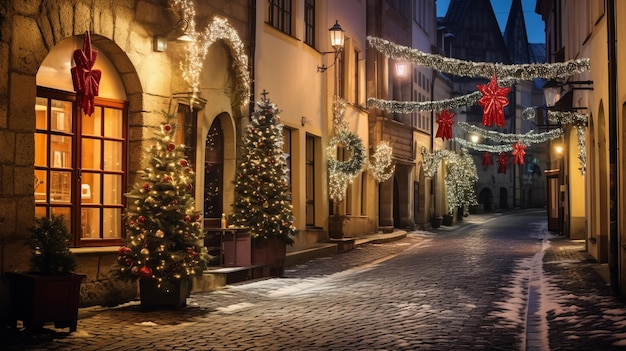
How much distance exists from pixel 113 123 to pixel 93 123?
0.49 metres

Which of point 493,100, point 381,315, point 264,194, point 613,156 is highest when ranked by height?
point 493,100

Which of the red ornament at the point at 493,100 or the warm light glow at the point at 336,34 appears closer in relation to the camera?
the red ornament at the point at 493,100

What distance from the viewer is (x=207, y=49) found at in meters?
15.6

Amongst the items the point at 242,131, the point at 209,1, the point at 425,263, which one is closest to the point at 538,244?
the point at 425,263

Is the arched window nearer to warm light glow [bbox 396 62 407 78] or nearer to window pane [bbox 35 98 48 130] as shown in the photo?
window pane [bbox 35 98 48 130]

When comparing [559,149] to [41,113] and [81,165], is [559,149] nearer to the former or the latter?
[81,165]

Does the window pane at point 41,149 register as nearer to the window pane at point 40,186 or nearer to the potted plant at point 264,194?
the window pane at point 40,186

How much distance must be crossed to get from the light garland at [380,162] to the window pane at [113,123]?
1791 cm

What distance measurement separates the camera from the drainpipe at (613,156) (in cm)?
1254

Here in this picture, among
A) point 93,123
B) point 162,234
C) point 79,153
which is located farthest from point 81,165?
point 162,234

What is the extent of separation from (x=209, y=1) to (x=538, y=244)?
1614 cm

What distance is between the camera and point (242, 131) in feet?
57.0

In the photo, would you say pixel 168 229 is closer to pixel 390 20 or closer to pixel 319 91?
pixel 319 91

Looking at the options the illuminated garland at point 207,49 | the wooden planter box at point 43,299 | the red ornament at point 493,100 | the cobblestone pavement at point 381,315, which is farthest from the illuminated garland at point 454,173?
the wooden planter box at point 43,299
